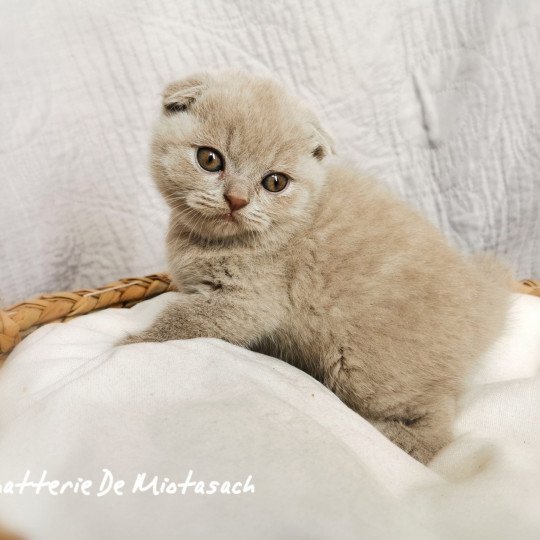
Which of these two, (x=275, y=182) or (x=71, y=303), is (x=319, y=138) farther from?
(x=71, y=303)

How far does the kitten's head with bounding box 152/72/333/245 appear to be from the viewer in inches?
45.8

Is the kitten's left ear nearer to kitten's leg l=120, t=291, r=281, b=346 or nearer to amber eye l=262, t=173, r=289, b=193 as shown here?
amber eye l=262, t=173, r=289, b=193

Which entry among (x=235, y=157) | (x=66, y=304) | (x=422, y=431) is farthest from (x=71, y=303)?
(x=422, y=431)

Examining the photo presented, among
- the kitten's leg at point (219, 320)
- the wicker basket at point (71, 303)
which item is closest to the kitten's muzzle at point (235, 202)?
the kitten's leg at point (219, 320)

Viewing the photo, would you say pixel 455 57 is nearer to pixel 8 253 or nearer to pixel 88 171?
pixel 88 171

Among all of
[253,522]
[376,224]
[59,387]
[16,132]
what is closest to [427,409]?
[376,224]

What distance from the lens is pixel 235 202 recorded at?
1135 millimetres

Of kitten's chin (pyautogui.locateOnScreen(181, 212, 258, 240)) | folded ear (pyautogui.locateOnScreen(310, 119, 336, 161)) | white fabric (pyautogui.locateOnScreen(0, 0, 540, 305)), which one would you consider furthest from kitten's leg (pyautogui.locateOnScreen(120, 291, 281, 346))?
white fabric (pyautogui.locateOnScreen(0, 0, 540, 305))

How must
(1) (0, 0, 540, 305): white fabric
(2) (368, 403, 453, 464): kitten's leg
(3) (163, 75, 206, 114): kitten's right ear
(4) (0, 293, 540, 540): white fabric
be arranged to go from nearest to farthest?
(4) (0, 293, 540, 540): white fabric
(2) (368, 403, 453, 464): kitten's leg
(3) (163, 75, 206, 114): kitten's right ear
(1) (0, 0, 540, 305): white fabric

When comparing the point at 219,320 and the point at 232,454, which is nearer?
the point at 232,454

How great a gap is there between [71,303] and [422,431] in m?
0.80

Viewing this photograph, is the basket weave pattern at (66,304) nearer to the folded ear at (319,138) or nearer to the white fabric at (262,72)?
the white fabric at (262,72)

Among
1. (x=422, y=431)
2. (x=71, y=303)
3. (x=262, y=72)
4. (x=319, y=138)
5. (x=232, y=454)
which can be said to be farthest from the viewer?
(x=262, y=72)

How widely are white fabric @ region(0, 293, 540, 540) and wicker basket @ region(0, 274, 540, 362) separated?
100mm
